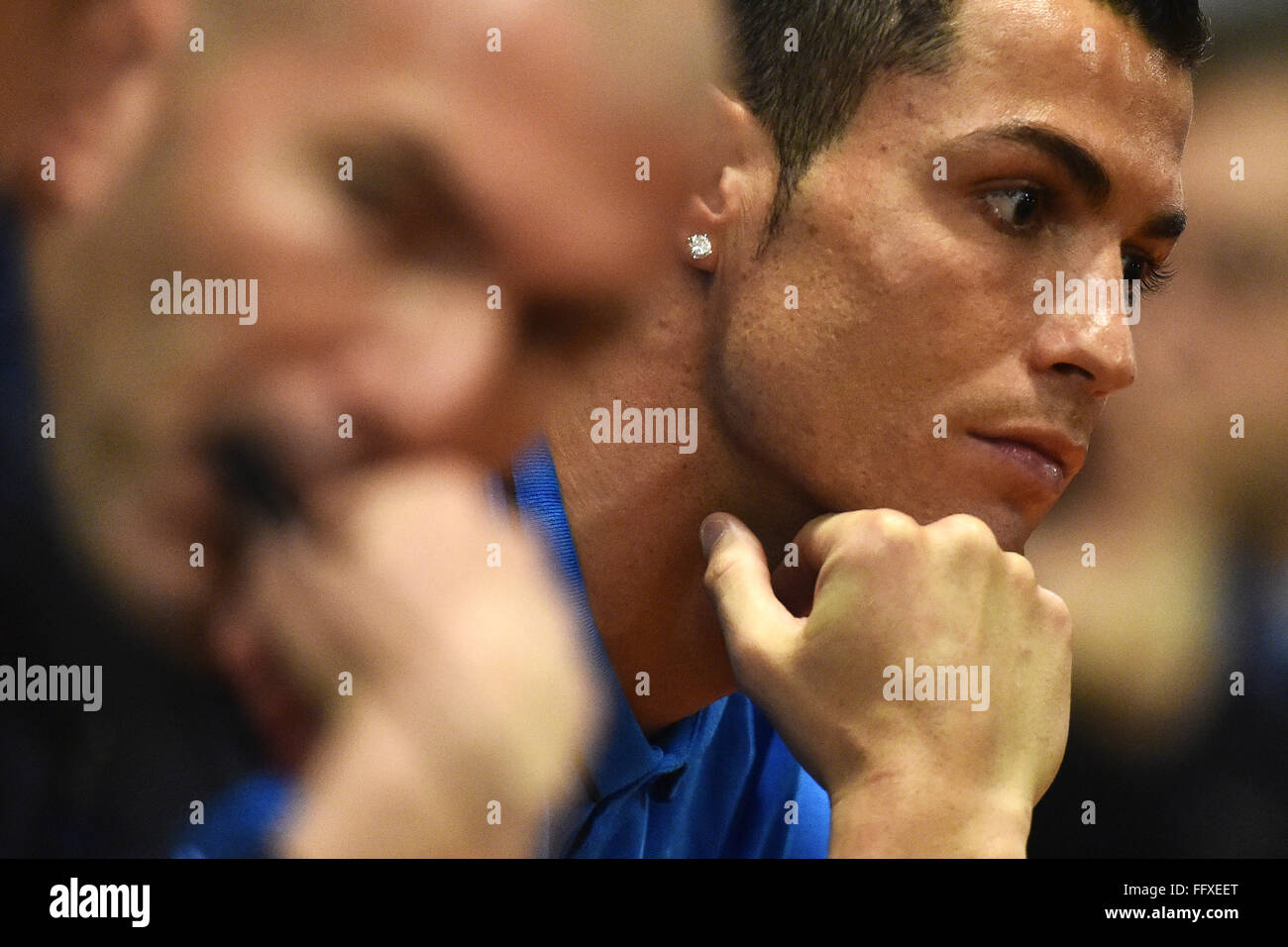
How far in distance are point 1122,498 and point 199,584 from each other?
1.30m

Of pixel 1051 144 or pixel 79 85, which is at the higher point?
pixel 79 85

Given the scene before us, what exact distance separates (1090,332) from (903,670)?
435mm

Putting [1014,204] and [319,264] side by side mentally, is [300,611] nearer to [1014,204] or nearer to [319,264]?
[319,264]

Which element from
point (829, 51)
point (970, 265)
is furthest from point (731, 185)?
point (970, 265)

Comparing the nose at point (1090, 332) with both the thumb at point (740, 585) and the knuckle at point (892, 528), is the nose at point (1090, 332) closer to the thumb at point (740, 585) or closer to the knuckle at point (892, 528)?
the knuckle at point (892, 528)

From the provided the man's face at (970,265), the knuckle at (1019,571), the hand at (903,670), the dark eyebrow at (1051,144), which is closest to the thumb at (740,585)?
the hand at (903,670)

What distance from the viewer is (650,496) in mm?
1443

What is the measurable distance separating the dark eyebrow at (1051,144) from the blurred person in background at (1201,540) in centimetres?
47

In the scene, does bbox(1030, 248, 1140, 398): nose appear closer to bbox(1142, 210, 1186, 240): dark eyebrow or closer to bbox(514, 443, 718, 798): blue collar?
bbox(1142, 210, 1186, 240): dark eyebrow

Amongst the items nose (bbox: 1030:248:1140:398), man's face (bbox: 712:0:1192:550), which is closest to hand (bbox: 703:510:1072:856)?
man's face (bbox: 712:0:1192:550)

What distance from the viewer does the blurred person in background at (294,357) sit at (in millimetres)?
1257

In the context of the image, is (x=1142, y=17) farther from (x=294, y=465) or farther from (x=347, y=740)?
(x=347, y=740)

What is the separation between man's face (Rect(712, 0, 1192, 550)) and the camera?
4.37 ft

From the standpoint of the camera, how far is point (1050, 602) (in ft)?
4.15
